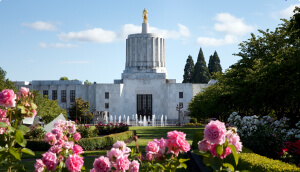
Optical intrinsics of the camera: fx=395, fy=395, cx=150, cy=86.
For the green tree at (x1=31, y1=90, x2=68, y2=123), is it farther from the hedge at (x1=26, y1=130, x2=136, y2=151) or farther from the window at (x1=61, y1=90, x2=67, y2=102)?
the hedge at (x1=26, y1=130, x2=136, y2=151)

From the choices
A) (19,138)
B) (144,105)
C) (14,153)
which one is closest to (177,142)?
(19,138)

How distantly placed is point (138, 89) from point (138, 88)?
199 millimetres

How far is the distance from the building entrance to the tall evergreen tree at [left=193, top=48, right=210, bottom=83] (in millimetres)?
14087

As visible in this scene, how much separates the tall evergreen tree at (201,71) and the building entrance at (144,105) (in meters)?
14.1

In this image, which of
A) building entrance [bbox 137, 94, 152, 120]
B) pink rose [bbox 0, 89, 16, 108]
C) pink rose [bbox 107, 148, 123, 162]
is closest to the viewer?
pink rose [bbox 107, 148, 123, 162]

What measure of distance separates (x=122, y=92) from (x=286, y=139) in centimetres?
6303

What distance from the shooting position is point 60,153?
6160 mm

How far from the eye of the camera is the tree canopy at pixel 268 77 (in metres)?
18.0

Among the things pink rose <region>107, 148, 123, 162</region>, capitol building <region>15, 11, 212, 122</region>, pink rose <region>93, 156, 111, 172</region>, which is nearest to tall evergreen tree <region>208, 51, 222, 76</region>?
capitol building <region>15, 11, 212, 122</region>

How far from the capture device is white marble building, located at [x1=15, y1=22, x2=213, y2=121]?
76.1 metres

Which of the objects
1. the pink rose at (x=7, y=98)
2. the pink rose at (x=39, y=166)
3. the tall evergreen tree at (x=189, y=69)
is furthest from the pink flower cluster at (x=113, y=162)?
the tall evergreen tree at (x=189, y=69)

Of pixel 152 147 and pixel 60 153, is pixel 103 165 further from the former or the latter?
pixel 60 153

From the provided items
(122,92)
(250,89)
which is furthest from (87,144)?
(122,92)

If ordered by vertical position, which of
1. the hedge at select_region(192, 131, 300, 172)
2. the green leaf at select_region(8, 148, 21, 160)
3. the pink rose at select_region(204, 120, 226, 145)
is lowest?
the hedge at select_region(192, 131, 300, 172)
